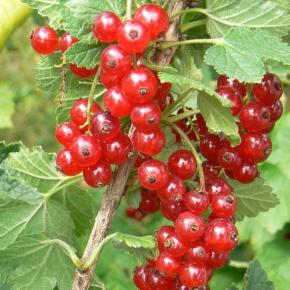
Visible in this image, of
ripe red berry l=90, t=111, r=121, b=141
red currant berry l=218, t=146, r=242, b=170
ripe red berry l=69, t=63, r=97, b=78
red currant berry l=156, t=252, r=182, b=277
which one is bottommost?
red currant berry l=156, t=252, r=182, b=277

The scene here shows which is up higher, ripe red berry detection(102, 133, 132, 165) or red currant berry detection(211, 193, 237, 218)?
ripe red berry detection(102, 133, 132, 165)

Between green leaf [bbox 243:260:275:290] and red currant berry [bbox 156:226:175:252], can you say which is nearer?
red currant berry [bbox 156:226:175:252]

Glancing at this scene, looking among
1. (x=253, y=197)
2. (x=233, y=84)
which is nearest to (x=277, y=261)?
(x=253, y=197)

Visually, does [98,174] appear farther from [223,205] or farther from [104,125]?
[223,205]

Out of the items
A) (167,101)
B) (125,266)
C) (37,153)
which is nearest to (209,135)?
(167,101)

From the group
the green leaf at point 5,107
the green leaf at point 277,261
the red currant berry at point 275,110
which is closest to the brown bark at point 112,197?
the red currant berry at point 275,110

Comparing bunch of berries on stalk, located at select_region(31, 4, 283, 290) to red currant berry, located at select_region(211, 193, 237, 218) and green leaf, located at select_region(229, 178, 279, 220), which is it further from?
green leaf, located at select_region(229, 178, 279, 220)

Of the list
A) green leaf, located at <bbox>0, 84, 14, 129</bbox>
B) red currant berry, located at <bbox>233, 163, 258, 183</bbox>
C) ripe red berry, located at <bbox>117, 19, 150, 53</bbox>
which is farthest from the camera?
green leaf, located at <bbox>0, 84, 14, 129</bbox>

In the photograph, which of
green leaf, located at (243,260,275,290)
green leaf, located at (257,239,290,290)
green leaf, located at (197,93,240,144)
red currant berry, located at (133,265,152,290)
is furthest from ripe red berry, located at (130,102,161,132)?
green leaf, located at (257,239,290,290)

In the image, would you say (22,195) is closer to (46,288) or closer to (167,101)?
(46,288)
